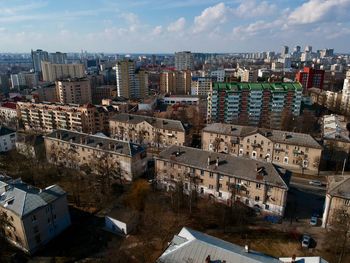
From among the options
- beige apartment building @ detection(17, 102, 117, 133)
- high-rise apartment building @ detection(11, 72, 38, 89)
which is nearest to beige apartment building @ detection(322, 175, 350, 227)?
beige apartment building @ detection(17, 102, 117, 133)

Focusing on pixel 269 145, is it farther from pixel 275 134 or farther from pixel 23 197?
pixel 23 197

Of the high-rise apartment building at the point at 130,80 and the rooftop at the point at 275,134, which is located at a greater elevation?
the high-rise apartment building at the point at 130,80

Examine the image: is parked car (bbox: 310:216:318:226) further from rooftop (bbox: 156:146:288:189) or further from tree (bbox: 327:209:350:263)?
rooftop (bbox: 156:146:288:189)

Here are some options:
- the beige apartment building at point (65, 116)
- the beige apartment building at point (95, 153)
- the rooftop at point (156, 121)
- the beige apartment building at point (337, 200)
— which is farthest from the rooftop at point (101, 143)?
the beige apartment building at point (337, 200)

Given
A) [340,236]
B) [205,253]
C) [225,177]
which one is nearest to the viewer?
[205,253]

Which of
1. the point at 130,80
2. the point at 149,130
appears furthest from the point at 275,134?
the point at 130,80

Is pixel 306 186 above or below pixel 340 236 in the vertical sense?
below

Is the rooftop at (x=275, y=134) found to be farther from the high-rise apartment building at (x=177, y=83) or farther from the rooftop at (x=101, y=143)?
the high-rise apartment building at (x=177, y=83)
